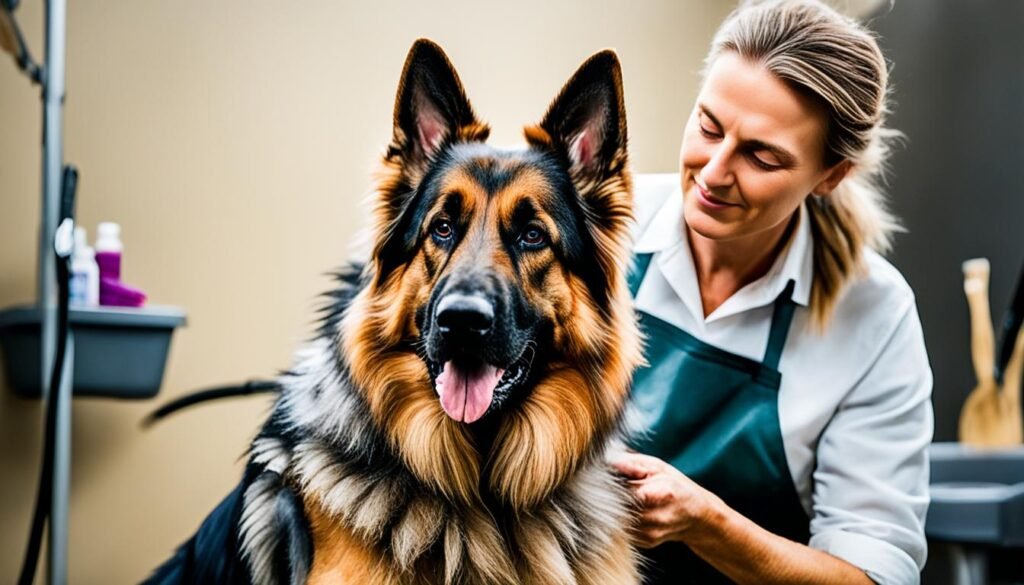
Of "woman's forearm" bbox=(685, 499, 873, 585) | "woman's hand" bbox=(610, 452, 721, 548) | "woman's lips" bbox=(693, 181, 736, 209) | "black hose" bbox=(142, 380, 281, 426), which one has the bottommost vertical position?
"woman's forearm" bbox=(685, 499, 873, 585)

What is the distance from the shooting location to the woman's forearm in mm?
1207

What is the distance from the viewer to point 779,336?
1.28m

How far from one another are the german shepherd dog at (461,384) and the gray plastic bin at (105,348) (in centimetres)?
15

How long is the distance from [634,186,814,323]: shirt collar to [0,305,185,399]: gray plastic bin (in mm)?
589

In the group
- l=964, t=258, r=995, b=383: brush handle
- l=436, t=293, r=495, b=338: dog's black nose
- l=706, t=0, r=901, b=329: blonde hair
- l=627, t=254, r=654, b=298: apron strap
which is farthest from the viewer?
l=964, t=258, r=995, b=383: brush handle

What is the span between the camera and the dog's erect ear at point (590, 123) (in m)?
0.97

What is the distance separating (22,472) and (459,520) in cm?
48

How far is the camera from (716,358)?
1.25m

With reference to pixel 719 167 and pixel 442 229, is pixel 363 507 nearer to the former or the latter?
pixel 442 229

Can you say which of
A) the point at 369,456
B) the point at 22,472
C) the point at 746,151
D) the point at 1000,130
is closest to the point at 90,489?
the point at 22,472

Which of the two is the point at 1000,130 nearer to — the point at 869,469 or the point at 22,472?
the point at 869,469

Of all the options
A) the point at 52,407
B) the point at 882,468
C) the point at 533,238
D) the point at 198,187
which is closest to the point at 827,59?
the point at 533,238

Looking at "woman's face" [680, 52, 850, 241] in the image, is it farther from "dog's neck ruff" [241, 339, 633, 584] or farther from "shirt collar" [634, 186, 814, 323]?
"dog's neck ruff" [241, 339, 633, 584]

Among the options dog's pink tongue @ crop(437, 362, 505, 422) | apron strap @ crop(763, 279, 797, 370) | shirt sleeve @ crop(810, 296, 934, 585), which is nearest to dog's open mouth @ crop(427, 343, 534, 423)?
dog's pink tongue @ crop(437, 362, 505, 422)
